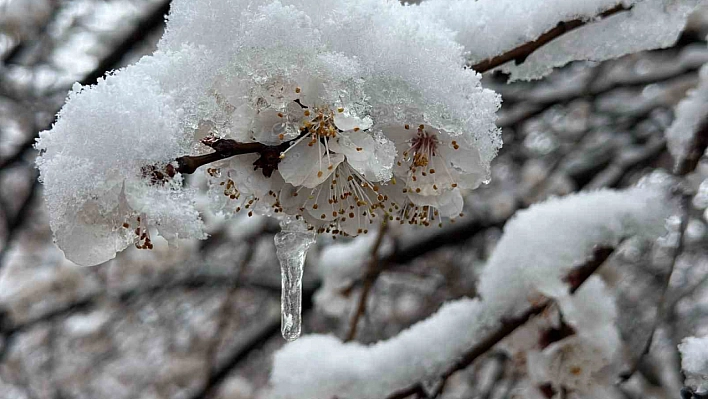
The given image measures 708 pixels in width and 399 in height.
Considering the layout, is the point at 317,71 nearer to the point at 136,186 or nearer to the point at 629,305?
the point at 136,186

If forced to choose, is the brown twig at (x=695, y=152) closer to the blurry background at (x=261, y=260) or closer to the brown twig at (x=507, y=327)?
the blurry background at (x=261, y=260)

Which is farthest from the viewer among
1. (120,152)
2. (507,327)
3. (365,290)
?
(365,290)

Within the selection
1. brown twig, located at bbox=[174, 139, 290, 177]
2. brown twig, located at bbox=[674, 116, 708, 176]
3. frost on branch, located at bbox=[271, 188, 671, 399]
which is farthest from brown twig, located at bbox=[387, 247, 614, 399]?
brown twig, located at bbox=[174, 139, 290, 177]

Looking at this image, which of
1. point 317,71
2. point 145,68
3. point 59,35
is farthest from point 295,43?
point 59,35

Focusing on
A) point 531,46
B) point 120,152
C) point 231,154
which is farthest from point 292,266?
point 531,46

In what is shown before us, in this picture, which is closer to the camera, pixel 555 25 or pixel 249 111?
pixel 249 111

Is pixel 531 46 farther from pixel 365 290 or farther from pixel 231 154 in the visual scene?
pixel 365 290

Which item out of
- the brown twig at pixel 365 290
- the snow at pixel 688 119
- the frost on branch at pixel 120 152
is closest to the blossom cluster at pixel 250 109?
the frost on branch at pixel 120 152
